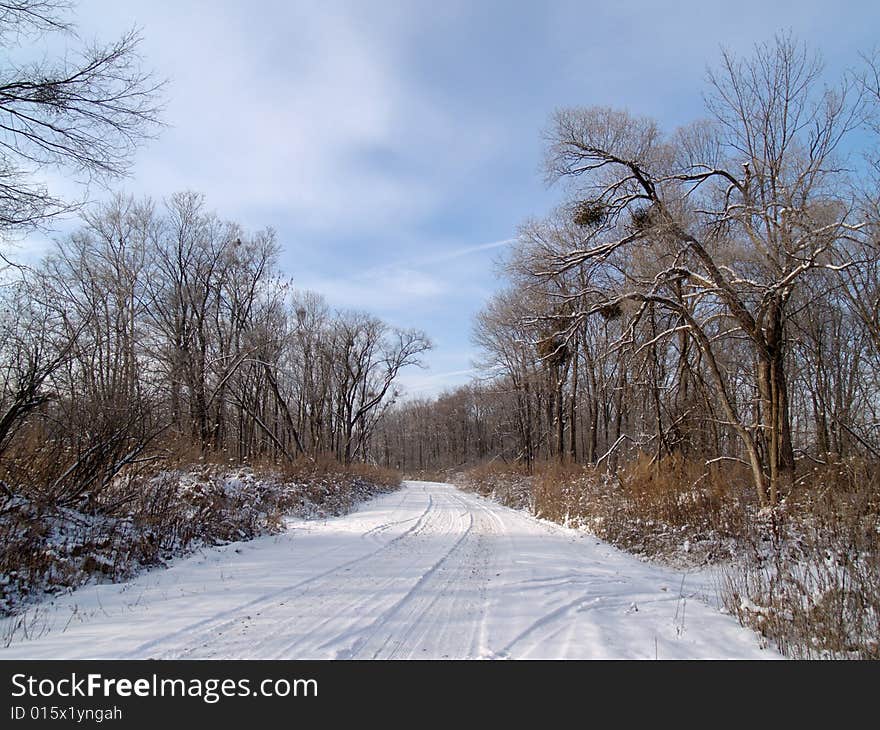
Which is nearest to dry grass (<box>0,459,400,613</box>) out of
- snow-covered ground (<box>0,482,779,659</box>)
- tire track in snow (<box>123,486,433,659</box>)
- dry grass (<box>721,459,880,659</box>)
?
snow-covered ground (<box>0,482,779,659</box>)

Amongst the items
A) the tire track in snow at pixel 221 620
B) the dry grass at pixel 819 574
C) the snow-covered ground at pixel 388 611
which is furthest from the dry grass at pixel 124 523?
the dry grass at pixel 819 574

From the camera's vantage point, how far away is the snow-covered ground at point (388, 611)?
4098mm

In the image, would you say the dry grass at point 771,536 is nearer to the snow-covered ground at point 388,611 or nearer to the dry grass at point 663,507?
the dry grass at point 663,507

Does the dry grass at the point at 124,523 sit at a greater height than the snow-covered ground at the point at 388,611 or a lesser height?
greater

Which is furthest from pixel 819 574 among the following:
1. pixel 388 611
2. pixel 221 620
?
→ pixel 221 620

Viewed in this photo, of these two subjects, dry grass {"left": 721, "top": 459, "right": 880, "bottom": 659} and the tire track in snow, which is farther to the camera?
dry grass {"left": 721, "top": 459, "right": 880, "bottom": 659}

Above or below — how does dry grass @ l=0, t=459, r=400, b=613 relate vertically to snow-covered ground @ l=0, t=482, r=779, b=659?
above

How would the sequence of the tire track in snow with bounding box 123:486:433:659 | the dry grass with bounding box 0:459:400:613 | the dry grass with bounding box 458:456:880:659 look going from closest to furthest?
the tire track in snow with bounding box 123:486:433:659
the dry grass with bounding box 458:456:880:659
the dry grass with bounding box 0:459:400:613

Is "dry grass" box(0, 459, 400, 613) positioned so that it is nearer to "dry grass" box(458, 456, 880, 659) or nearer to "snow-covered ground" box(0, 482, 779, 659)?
"snow-covered ground" box(0, 482, 779, 659)

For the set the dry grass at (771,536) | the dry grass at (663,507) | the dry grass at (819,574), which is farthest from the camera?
the dry grass at (663,507)

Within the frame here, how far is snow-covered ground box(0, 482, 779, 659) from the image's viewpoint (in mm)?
4098

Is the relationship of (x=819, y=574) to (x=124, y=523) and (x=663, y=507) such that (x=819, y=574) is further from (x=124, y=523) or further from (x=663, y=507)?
(x=124, y=523)
